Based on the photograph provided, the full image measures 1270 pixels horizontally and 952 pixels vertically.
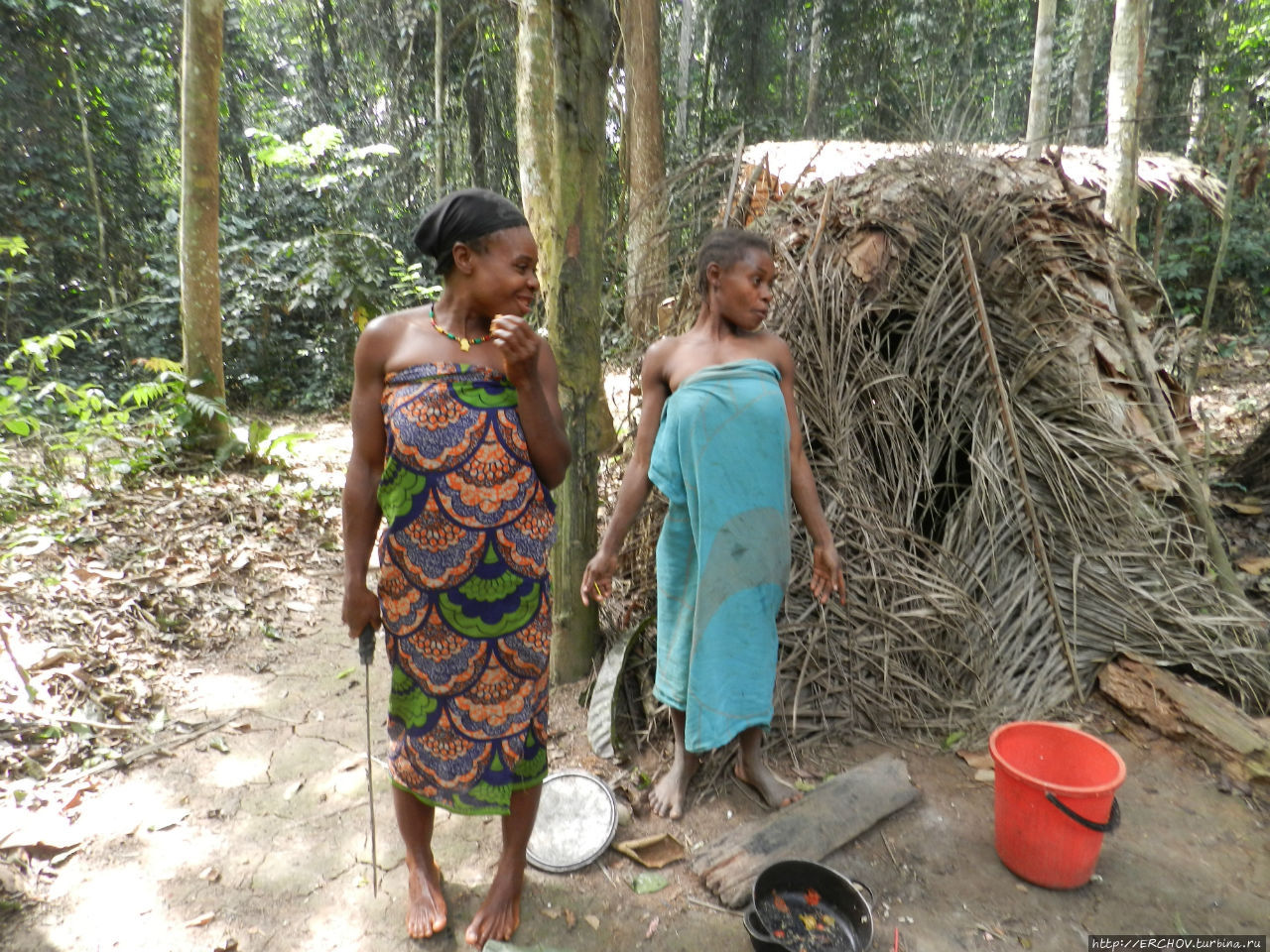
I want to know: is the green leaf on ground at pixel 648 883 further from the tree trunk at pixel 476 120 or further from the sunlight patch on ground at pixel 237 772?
the tree trunk at pixel 476 120

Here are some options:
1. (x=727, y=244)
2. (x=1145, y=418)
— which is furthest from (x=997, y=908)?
(x=1145, y=418)

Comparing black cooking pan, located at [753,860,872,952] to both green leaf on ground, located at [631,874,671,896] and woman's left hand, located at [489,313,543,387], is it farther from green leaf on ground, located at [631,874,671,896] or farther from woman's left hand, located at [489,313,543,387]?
woman's left hand, located at [489,313,543,387]

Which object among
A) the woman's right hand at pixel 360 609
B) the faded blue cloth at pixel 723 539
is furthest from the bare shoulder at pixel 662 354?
the woman's right hand at pixel 360 609

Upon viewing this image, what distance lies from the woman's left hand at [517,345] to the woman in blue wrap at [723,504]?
26.4 inches

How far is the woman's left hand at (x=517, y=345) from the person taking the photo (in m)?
1.63

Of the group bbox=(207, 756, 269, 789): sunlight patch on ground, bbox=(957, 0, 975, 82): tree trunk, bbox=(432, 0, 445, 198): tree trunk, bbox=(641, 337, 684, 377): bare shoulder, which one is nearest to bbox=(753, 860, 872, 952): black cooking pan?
bbox=(641, 337, 684, 377): bare shoulder

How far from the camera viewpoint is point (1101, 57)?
13.7 m

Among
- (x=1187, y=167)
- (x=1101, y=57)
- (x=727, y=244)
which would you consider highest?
(x=1101, y=57)

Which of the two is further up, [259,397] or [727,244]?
[727,244]

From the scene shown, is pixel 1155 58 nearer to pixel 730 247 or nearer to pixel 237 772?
pixel 730 247

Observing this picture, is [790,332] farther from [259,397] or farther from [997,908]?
[259,397]

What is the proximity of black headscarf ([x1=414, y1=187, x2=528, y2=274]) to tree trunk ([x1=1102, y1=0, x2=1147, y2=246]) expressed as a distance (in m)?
6.65

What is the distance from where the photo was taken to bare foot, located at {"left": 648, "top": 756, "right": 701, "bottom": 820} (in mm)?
2504

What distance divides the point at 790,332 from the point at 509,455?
1.75m
